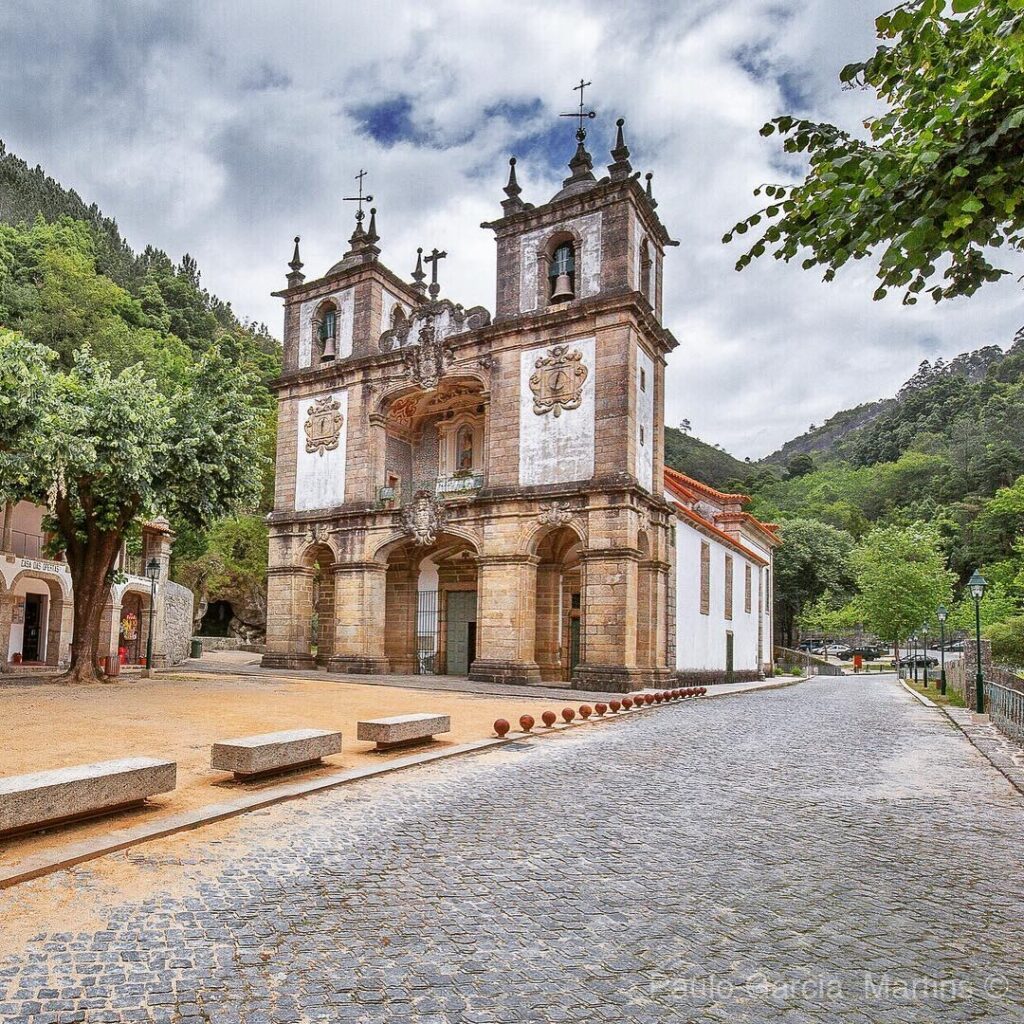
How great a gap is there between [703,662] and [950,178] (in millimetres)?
27556

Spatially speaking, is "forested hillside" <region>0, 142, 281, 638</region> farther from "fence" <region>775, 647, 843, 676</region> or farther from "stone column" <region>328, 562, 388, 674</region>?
"fence" <region>775, 647, 843, 676</region>

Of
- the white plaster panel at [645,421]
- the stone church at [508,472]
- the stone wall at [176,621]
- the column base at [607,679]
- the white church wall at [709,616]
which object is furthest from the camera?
the stone wall at [176,621]

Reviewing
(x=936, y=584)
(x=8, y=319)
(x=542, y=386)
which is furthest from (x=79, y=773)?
(x=8, y=319)

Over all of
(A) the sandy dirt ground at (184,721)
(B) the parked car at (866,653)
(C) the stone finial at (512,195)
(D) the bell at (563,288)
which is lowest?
(B) the parked car at (866,653)

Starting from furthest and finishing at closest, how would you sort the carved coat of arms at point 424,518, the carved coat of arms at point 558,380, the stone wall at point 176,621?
the stone wall at point 176,621, the carved coat of arms at point 424,518, the carved coat of arms at point 558,380

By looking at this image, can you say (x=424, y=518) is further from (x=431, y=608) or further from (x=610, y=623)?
(x=610, y=623)

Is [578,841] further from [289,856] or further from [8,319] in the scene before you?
[8,319]

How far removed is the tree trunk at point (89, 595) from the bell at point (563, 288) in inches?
573

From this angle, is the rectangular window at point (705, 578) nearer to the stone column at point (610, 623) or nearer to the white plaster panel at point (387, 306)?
the stone column at point (610, 623)

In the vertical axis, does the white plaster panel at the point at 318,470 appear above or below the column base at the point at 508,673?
above

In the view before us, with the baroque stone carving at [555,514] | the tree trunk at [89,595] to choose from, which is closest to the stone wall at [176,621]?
the tree trunk at [89,595]

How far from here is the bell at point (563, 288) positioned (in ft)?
82.3

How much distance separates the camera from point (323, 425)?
30484 mm

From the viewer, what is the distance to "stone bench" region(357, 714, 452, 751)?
9781 millimetres
